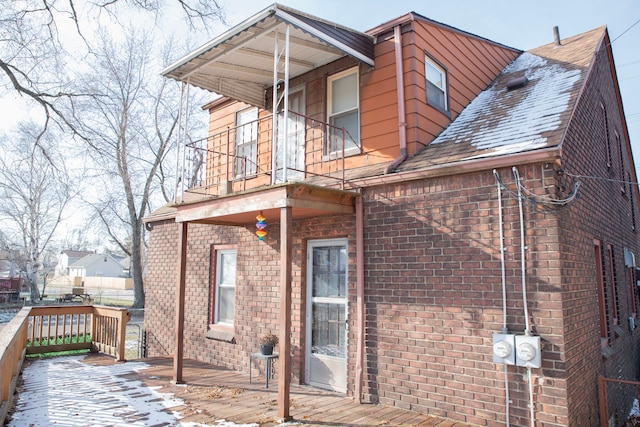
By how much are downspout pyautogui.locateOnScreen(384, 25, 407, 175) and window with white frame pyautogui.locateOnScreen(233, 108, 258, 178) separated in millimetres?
3192

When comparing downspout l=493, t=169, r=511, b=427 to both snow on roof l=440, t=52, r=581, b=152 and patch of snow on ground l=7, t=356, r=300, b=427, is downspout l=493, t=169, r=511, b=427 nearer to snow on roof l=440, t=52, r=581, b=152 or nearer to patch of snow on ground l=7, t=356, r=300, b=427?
snow on roof l=440, t=52, r=581, b=152

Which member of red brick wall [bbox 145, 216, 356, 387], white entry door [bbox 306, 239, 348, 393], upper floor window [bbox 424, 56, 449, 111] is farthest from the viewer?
upper floor window [bbox 424, 56, 449, 111]

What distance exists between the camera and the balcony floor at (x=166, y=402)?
15.9ft

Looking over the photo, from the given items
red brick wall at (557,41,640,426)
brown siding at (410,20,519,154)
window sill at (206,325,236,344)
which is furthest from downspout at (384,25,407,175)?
window sill at (206,325,236,344)

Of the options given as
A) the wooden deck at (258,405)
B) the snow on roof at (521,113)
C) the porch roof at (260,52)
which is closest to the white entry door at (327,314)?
the wooden deck at (258,405)

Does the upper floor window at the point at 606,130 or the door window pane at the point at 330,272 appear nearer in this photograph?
the door window pane at the point at 330,272

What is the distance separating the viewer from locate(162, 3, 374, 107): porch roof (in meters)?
5.60

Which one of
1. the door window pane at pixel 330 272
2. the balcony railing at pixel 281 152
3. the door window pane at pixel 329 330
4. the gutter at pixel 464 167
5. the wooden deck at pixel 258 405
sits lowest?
the wooden deck at pixel 258 405

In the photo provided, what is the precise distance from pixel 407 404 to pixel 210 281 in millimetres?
4671

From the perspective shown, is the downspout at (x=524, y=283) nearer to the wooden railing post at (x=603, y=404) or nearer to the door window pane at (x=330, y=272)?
the wooden railing post at (x=603, y=404)

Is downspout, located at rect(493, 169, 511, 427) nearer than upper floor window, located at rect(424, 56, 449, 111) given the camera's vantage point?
Yes

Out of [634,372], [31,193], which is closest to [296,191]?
[634,372]

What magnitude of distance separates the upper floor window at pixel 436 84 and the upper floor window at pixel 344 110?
3.68ft

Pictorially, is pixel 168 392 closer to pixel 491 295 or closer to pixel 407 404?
pixel 407 404
